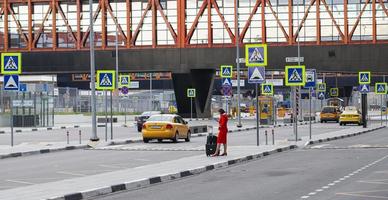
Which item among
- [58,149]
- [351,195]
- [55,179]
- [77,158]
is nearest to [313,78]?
[58,149]

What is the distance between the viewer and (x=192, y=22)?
7638 centimetres

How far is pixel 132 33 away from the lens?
7856cm

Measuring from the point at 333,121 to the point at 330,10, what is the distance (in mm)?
11198

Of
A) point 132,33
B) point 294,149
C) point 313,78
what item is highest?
point 132,33

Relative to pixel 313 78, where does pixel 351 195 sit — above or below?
below

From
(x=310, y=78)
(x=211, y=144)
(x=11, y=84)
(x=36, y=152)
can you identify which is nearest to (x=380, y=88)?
(x=310, y=78)

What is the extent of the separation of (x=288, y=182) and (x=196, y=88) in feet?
194

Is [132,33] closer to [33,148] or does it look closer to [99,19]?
[99,19]

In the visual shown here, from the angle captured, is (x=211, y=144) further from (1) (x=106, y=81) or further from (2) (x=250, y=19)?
(2) (x=250, y=19)

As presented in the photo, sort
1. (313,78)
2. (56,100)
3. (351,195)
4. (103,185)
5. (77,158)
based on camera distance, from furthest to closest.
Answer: (56,100), (313,78), (77,158), (103,185), (351,195)

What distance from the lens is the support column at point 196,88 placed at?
76250 mm

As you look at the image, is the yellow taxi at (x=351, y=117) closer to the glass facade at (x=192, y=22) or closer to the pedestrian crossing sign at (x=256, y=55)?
the glass facade at (x=192, y=22)

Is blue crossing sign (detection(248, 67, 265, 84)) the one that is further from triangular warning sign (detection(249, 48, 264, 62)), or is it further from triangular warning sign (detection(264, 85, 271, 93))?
triangular warning sign (detection(264, 85, 271, 93))

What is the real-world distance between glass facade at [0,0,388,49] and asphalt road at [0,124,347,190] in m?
43.2
